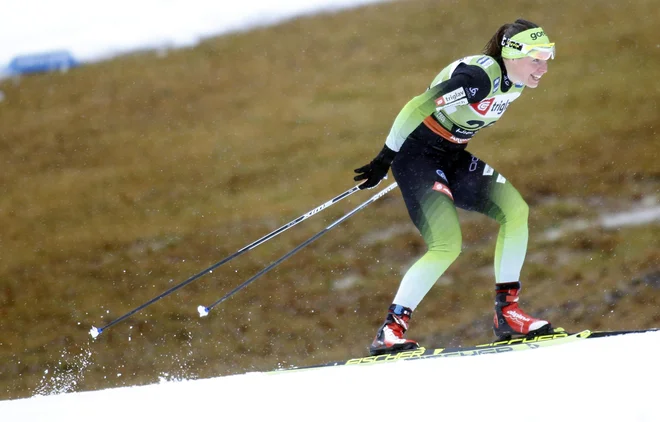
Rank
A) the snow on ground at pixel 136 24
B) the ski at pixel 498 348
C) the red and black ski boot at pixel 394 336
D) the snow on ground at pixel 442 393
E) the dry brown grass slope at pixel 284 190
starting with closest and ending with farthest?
the snow on ground at pixel 442 393 → the ski at pixel 498 348 → the red and black ski boot at pixel 394 336 → the dry brown grass slope at pixel 284 190 → the snow on ground at pixel 136 24

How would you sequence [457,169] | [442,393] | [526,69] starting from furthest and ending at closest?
1. [457,169]
2. [526,69]
3. [442,393]

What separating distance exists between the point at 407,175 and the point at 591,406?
1310mm

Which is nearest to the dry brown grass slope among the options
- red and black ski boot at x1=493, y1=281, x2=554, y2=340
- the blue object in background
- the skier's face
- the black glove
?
the blue object in background

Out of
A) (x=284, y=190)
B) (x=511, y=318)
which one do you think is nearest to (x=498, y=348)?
(x=511, y=318)

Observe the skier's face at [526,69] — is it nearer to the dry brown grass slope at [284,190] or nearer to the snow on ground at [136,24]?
the dry brown grass slope at [284,190]

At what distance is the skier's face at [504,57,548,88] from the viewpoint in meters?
2.82

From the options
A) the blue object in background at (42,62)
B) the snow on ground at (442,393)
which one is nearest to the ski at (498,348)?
the snow on ground at (442,393)

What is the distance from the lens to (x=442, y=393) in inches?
86.4

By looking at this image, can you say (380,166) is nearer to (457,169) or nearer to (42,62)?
(457,169)

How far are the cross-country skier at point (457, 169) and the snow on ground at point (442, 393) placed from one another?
544 millimetres

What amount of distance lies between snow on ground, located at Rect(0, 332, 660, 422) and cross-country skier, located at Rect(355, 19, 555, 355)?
0.54 m

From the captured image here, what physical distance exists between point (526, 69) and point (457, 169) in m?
0.51

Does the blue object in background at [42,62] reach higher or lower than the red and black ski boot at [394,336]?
higher

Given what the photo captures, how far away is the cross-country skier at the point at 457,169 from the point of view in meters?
2.84
